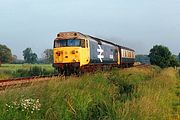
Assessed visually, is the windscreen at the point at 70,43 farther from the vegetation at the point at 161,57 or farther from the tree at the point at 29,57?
the tree at the point at 29,57

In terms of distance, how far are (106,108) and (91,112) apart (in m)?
0.43

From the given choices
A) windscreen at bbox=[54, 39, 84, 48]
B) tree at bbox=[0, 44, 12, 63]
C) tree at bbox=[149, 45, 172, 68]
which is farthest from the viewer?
tree at bbox=[0, 44, 12, 63]

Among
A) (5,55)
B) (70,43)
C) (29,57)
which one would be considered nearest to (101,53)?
(70,43)

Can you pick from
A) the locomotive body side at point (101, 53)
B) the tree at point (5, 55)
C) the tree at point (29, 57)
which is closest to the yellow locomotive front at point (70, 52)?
the locomotive body side at point (101, 53)

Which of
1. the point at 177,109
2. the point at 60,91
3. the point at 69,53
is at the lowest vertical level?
the point at 177,109

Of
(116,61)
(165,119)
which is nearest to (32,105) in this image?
(165,119)

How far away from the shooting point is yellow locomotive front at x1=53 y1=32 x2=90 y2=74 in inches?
1086

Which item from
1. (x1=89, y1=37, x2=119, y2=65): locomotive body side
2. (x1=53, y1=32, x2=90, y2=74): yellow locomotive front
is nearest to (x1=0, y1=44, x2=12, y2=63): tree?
(x1=89, y1=37, x2=119, y2=65): locomotive body side

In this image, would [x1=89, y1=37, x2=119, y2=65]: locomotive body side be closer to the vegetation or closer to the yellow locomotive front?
the yellow locomotive front

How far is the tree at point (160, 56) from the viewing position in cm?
7962

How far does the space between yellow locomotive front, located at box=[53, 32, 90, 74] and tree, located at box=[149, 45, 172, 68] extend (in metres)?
53.1

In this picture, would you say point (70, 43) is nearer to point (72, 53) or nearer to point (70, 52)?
point (70, 52)

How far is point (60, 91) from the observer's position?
11.2 m

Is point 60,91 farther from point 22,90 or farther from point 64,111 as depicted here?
point 64,111
